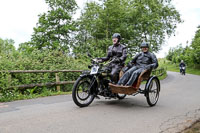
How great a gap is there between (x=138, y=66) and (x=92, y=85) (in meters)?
1.54

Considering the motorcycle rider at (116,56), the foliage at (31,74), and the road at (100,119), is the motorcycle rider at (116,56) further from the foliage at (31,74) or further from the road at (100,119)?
the foliage at (31,74)

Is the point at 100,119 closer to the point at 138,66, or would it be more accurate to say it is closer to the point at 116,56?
the point at 138,66

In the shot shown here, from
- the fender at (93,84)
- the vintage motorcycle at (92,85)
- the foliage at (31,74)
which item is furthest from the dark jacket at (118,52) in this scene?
the foliage at (31,74)

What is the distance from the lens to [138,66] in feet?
20.1

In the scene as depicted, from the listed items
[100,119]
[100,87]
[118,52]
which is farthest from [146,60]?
[100,119]

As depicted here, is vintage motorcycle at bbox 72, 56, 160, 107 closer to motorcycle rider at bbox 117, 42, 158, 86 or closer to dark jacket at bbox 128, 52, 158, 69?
motorcycle rider at bbox 117, 42, 158, 86

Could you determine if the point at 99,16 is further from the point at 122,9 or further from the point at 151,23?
the point at 151,23

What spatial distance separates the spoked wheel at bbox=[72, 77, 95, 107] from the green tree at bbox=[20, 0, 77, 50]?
1964cm

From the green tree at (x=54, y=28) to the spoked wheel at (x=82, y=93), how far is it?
64.4 ft

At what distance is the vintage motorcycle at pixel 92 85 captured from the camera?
5.50 m

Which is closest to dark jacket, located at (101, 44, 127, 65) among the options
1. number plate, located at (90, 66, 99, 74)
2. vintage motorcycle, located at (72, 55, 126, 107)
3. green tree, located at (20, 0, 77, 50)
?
vintage motorcycle, located at (72, 55, 126, 107)

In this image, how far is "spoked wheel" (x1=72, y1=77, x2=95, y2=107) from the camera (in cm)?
537

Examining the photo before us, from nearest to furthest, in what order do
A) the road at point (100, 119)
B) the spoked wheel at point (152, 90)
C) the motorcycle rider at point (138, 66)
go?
1. the road at point (100, 119)
2. the motorcycle rider at point (138, 66)
3. the spoked wheel at point (152, 90)

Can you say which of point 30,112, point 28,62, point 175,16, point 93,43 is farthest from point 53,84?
point 175,16
